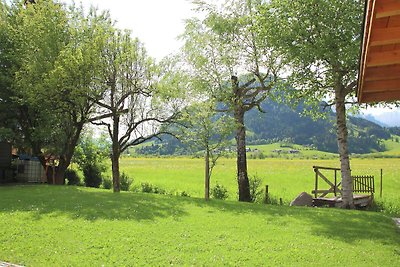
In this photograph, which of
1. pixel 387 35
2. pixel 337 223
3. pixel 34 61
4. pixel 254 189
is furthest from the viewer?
pixel 254 189

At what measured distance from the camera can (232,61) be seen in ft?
85.5

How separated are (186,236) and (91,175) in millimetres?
24666

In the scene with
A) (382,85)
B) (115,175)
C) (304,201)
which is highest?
(382,85)

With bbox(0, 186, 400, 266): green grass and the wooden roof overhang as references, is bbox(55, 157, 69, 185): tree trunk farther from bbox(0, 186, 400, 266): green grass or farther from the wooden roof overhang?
the wooden roof overhang

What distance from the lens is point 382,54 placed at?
7707 mm

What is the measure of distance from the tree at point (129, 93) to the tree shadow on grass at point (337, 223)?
30.6 ft

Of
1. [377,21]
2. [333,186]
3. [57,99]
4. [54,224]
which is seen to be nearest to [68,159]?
[57,99]

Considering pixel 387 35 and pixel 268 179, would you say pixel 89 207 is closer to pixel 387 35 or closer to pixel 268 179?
pixel 387 35

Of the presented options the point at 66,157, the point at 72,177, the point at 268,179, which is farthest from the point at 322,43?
the point at 268,179

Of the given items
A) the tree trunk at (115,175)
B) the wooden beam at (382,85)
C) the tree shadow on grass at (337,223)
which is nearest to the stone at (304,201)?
the tree shadow on grass at (337,223)

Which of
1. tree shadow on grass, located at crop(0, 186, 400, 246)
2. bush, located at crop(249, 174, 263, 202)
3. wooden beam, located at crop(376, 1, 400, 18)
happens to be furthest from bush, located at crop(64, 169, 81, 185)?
wooden beam, located at crop(376, 1, 400, 18)

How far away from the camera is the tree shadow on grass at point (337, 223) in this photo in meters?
12.6

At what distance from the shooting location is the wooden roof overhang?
18.2 feet

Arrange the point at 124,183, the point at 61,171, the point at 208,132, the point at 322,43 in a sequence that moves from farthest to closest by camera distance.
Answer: the point at 124,183 → the point at 61,171 → the point at 208,132 → the point at 322,43
